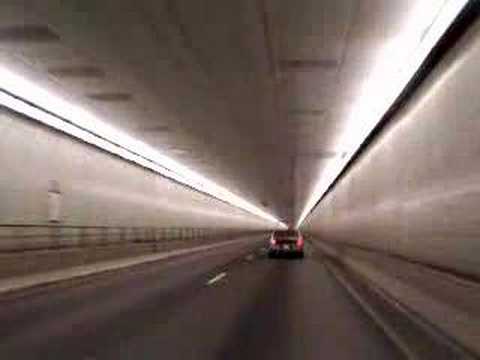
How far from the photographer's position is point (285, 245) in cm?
4034

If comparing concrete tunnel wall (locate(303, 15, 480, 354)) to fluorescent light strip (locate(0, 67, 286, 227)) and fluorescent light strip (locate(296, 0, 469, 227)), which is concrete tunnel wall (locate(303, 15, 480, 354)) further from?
fluorescent light strip (locate(0, 67, 286, 227))

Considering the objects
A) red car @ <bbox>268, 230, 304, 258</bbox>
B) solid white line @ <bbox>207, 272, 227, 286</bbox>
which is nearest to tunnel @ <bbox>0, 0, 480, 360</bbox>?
solid white line @ <bbox>207, 272, 227, 286</bbox>

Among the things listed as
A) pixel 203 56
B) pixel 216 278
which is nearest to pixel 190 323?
pixel 203 56

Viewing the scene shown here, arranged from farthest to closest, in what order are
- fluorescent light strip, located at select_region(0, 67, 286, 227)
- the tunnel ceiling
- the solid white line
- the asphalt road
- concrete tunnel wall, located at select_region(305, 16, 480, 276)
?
the solid white line < fluorescent light strip, located at select_region(0, 67, 286, 227) < the tunnel ceiling < concrete tunnel wall, located at select_region(305, 16, 480, 276) < the asphalt road

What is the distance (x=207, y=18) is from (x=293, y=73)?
5.61 m

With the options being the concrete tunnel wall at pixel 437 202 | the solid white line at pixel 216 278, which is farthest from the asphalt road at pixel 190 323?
the concrete tunnel wall at pixel 437 202

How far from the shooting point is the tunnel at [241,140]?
11461 mm

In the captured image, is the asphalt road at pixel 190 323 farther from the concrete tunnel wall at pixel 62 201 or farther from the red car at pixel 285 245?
the red car at pixel 285 245

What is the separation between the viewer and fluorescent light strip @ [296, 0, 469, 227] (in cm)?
1355

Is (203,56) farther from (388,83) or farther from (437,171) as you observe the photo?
(437,171)

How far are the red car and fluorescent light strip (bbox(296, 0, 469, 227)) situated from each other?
6.21 meters

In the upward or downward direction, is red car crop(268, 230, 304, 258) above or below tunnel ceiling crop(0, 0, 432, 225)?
below

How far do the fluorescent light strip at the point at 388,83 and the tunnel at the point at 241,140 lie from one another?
0.07 metres

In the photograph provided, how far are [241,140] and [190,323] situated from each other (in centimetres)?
2076
